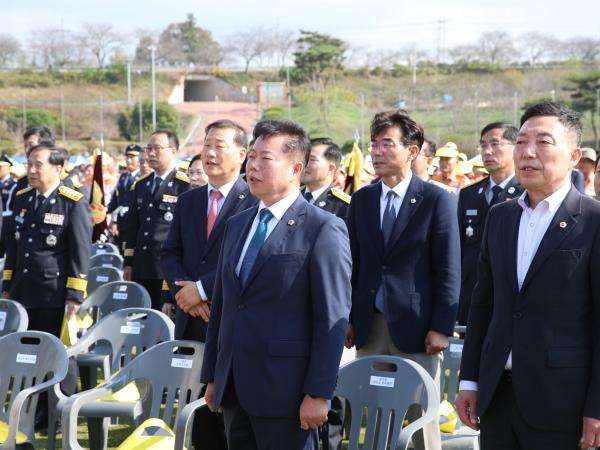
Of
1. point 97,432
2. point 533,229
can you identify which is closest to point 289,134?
point 533,229

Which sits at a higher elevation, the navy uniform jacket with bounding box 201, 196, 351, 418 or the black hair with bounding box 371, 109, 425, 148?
the black hair with bounding box 371, 109, 425, 148

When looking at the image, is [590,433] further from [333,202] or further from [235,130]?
[333,202]

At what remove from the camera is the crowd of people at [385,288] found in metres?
3.01

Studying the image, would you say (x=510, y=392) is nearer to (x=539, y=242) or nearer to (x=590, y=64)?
(x=539, y=242)

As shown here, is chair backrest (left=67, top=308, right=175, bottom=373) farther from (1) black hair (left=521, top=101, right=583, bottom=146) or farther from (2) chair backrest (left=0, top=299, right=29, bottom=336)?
(1) black hair (left=521, top=101, right=583, bottom=146)

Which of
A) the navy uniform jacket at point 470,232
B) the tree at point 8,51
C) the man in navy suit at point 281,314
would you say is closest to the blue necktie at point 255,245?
the man in navy suit at point 281,314

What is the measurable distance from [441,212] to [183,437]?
65.8 inches

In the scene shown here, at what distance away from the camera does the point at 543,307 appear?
3.01 m

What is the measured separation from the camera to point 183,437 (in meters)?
3.92

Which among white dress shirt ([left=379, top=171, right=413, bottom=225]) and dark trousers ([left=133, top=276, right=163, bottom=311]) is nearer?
white dress shirt ([left=379, top=171, right=413, bottom=225])

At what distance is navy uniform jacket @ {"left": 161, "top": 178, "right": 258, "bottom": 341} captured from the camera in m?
4.79

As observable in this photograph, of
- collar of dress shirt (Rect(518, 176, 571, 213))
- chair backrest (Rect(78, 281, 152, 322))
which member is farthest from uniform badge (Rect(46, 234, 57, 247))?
collar of dress shirt (Rect(518, 176, 571, 213))

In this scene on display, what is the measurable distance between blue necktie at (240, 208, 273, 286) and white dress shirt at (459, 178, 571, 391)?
98 cm

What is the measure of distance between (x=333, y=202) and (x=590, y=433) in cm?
358
